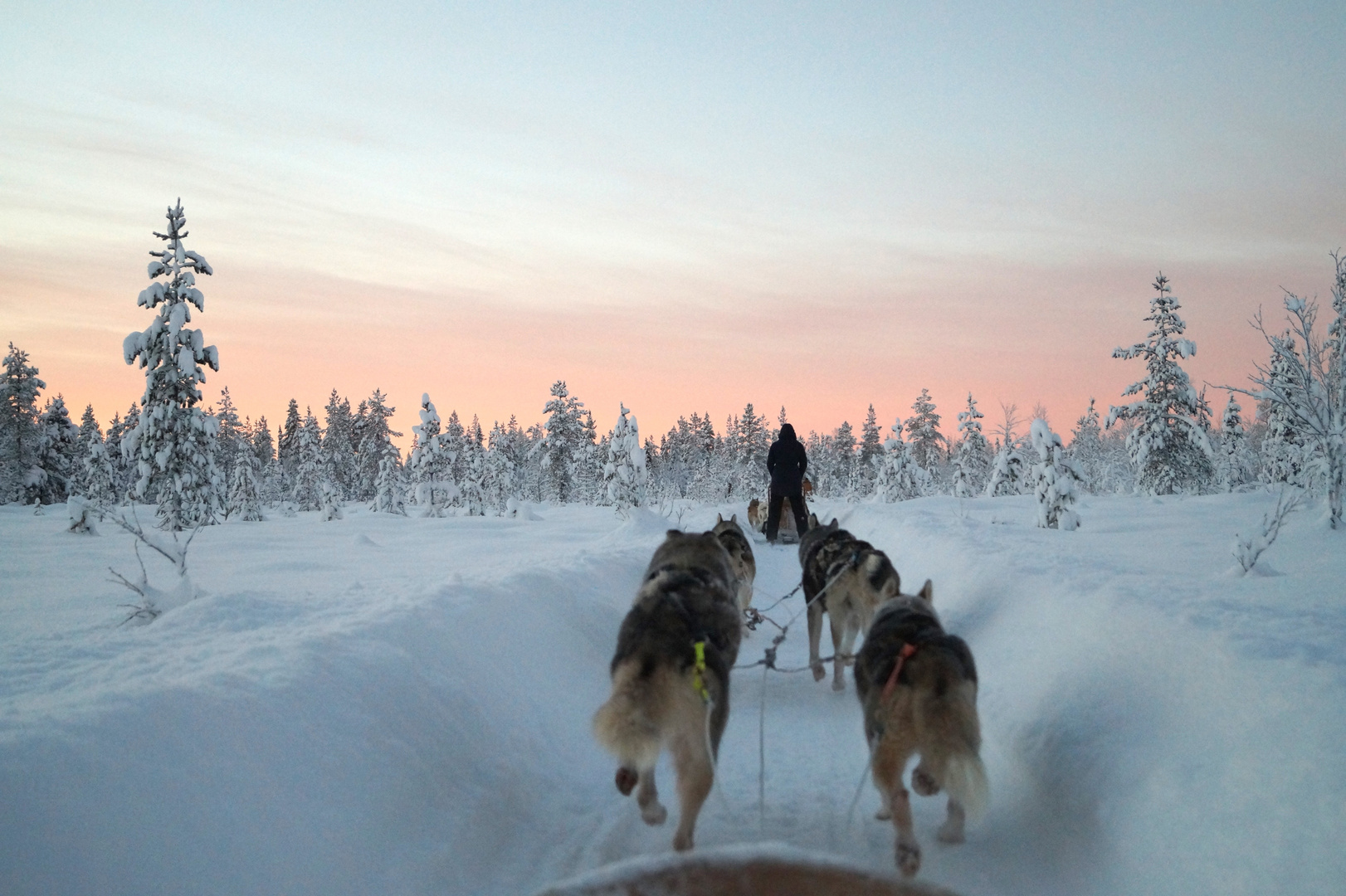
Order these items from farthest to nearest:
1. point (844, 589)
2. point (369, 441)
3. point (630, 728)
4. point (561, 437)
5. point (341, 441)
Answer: point (341, 441), point (369, 441), point (561, 437), point (844, 589), point (630, 728)

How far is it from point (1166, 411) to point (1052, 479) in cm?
1704

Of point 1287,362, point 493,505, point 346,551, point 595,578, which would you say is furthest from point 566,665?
point 493,505

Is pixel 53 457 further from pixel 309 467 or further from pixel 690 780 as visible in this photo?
pixel 690 780

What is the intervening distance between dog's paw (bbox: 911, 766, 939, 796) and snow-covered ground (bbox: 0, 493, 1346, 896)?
2.08 ft

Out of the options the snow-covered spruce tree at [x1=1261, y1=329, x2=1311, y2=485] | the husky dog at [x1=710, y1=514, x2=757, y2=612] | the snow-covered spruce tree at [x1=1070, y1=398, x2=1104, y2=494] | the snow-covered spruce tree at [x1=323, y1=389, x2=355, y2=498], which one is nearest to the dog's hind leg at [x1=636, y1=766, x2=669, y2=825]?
the husky dog at [x1=710, y1=514, x2=757, y2=612]

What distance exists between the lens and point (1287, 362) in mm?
11672

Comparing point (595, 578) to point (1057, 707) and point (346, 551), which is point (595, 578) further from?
point (346, 551)

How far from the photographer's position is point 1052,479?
20.8 m

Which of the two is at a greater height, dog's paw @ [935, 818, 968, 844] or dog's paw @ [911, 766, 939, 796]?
dog's paw @ [911, 766, 939, 796]

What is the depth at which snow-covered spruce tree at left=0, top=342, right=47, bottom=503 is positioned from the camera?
4297cm

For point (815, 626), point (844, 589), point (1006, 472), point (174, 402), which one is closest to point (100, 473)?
point (174, 402)

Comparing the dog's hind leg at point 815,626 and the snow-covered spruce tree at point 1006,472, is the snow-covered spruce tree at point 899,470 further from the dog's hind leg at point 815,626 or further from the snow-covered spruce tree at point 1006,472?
the dog's hind leg at point 815,626

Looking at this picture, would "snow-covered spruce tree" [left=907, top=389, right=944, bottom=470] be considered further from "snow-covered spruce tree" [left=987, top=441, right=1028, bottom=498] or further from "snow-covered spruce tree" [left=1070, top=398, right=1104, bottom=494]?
"snow-covered spruce tree" [left=1070, top=398, right=1104, bottom=494]

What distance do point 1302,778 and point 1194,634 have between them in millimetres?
1299
